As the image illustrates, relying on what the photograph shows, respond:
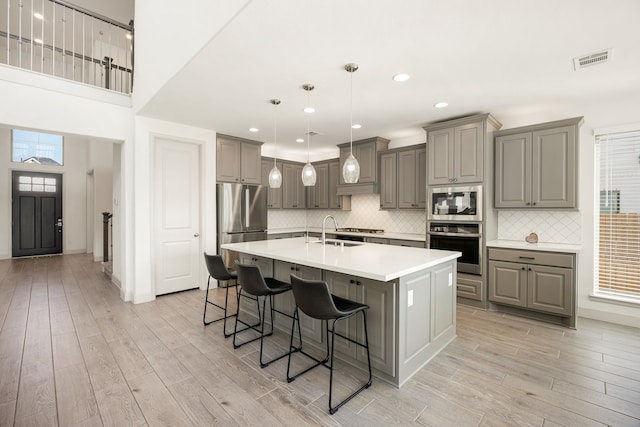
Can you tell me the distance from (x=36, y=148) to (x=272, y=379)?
9727 mm

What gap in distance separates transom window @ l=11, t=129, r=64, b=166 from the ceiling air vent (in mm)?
10415

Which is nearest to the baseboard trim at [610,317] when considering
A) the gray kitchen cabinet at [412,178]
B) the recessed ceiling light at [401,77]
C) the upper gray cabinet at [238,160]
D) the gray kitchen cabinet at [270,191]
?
the gray kitchen cabinet at [412,178]

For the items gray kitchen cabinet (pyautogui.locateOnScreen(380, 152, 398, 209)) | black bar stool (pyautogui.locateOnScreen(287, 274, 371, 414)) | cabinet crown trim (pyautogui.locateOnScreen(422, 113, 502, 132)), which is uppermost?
cabinet crown trim (pyautogui.locateOnScreen(422, 113, 502, 132))

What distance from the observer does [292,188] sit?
6527mm

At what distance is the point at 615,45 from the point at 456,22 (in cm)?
145

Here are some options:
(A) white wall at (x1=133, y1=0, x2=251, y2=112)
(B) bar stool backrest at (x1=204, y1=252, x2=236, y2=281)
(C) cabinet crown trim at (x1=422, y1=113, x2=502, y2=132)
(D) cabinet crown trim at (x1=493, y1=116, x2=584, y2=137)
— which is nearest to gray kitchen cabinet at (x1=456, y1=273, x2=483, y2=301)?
(D) cabinet crown trim at (x1=493, y1=116, x2=584, y2=137)

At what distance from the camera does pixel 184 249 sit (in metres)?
4.74

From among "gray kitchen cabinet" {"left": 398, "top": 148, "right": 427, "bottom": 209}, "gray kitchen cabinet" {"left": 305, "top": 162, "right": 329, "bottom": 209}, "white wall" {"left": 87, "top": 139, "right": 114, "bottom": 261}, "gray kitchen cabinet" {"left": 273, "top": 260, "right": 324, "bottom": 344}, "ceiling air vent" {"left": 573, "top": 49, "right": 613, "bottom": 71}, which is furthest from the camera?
"white wall" {"left": 87, "top": 139, "right": 114, "bottom": 261}

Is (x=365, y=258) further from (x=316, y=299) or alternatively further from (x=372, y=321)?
(x=316, y=299)

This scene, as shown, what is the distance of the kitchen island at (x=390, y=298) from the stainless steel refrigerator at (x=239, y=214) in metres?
2.10

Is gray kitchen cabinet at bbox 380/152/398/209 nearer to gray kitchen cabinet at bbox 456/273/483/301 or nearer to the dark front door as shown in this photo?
gray kitchen cabinet at bbox 456/273/483/301

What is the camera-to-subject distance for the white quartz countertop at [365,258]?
2108 mm

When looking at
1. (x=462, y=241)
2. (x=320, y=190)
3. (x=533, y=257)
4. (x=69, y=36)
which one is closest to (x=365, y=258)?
(x=462, y=241)

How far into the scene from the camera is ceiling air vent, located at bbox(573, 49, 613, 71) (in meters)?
2.48
